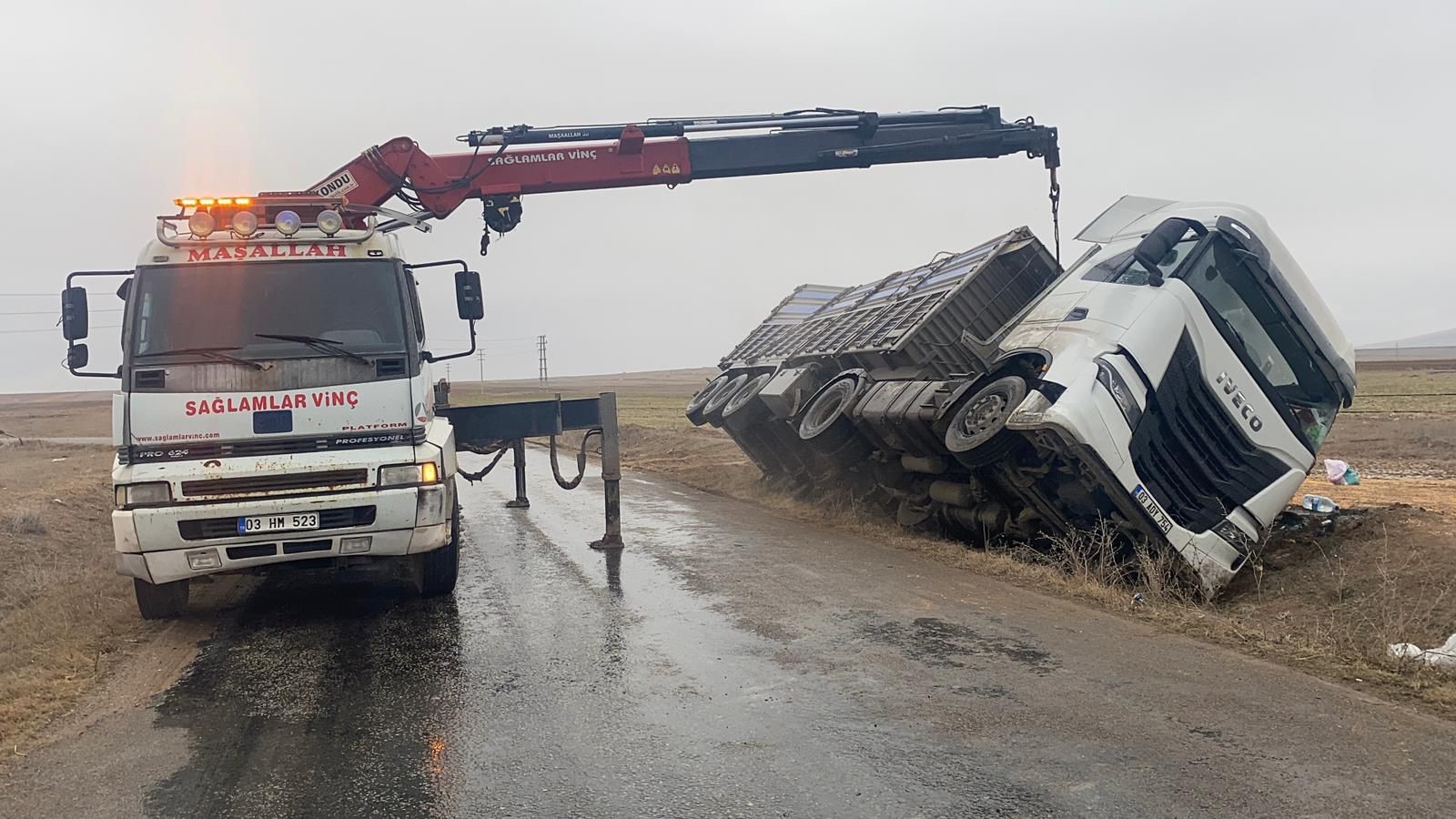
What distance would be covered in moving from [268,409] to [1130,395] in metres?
6.30

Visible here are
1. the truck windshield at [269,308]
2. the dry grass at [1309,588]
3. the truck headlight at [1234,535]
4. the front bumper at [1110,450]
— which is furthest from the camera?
the truck headlight at [1234,535]

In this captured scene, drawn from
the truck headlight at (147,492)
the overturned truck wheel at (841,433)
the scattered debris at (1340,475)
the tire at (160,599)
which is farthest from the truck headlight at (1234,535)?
the tire at (160,599)

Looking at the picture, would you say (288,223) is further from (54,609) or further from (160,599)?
(54,609)

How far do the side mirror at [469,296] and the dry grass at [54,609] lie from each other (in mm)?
3048

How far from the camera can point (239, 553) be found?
6324 mm

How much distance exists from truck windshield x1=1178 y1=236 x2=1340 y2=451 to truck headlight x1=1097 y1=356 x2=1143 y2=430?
1313mm

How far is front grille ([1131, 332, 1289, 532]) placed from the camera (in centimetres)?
823

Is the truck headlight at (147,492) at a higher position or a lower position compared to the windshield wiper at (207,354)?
lower

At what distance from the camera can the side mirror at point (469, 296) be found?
776 cm

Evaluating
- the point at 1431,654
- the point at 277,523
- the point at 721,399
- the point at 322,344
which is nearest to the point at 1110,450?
the point at 1431,654

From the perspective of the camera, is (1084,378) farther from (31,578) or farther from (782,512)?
(31,578)

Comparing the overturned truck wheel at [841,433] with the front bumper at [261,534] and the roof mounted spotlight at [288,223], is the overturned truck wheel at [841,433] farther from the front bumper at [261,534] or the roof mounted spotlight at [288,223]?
the roof mounted spotlight at [288,223]

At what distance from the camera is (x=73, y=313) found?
22.8 ft

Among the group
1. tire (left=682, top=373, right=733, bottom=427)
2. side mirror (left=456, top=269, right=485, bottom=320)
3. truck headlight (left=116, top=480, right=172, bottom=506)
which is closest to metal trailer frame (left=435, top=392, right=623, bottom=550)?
side mirror (left=456, top=269, right=485, bottom=320)
